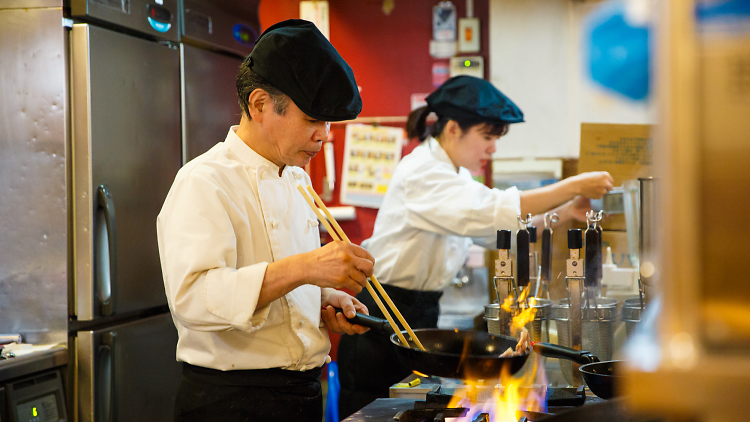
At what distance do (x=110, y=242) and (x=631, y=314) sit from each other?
1.77 meters

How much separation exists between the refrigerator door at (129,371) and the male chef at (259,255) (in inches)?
36.0

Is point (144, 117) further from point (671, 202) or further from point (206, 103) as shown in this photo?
point (671, 202)

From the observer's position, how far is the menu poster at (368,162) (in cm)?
425

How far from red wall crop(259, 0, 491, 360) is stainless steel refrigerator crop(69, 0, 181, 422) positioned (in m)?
1.70

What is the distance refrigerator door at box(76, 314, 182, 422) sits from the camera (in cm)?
225

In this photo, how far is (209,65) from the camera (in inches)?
117

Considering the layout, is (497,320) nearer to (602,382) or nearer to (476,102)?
(602,382)

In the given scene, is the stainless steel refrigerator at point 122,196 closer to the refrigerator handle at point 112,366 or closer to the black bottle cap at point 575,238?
the refrigerator handle at point 112,366

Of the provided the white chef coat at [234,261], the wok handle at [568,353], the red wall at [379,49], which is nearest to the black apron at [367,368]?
the white chef coat at [234,261]

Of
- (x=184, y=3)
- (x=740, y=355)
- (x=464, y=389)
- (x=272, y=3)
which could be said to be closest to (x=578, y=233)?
(x=464, y=389)

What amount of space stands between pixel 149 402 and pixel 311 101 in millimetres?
1697

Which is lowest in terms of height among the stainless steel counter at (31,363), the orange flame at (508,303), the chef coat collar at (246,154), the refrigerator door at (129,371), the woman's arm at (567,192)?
the refrigerator door at (129,371)

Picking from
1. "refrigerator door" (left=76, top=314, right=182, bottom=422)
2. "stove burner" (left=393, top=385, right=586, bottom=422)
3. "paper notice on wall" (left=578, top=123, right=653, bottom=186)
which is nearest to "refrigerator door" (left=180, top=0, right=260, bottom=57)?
"refrigerator door" (left=76, top=314, right=182, bottom=422)

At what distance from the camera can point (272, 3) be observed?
169 inches
